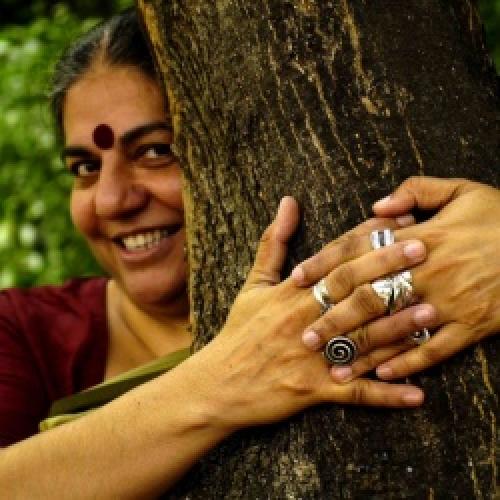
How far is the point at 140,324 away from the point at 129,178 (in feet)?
1.61

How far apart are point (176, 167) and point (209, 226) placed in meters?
0.64

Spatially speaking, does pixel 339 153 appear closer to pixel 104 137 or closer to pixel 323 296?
pixel 323 296

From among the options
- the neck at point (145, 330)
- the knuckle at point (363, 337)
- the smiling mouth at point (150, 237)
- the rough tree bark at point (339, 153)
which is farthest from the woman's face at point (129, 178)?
the knuckle at point (363, 337)

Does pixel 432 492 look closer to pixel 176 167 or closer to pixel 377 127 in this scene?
pixel 377 127

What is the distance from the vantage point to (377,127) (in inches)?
72.8

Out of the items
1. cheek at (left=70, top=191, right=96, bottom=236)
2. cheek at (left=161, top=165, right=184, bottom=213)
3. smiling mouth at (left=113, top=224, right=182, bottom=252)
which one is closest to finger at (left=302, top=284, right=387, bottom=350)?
cheek at (left=161, top=165, right=184, bottom=213)

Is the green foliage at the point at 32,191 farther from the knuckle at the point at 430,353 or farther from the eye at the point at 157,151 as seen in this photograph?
the knuckle at the point at 430,353

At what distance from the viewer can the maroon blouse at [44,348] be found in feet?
8.88

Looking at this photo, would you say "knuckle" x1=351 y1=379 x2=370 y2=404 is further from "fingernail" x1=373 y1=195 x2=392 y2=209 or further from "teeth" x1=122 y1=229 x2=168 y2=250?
"teeth" x1=122 y1=229 x2=168 y2=250

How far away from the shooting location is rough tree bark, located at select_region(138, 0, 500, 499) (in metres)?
1.74

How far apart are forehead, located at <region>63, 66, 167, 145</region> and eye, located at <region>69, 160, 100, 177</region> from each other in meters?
0.06

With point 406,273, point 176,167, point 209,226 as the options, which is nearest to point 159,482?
point 209,226

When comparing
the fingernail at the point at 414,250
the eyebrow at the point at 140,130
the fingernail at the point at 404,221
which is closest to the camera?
the fingernail at the point at 414,250

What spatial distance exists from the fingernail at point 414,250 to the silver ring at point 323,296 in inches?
6.2
